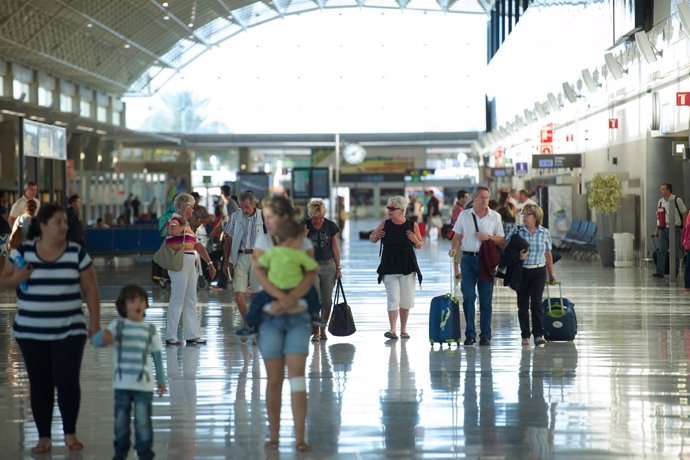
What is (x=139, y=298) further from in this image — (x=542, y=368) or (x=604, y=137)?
(x=604, y=137)

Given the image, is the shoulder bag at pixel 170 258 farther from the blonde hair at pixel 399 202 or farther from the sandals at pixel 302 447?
the sandals at pixel 302 447

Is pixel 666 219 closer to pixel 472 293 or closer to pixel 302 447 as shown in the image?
pixel 472 293

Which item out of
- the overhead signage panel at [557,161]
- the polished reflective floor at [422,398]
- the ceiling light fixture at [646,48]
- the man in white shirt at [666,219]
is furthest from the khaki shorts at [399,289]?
the overhead signage panel at [557,161]

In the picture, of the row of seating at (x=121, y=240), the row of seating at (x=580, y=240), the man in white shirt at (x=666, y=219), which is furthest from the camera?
the row of seating at (x=580, y=240)

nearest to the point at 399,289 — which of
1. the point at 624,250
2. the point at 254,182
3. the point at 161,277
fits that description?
the point at 161,277

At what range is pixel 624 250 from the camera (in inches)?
1051

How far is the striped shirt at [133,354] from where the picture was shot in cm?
686

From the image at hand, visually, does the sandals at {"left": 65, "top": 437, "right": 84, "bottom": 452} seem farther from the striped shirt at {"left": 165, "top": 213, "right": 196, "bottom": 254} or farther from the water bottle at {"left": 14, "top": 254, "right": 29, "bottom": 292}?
the striped shirt at {"left": 165, "top": 213, "right": 196, "bottom": 254}

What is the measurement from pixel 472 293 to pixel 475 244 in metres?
0.52

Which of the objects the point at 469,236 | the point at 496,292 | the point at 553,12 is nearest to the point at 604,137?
the point at 553,12

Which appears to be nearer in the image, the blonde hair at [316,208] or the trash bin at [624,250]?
the blonde hair at [316,208]

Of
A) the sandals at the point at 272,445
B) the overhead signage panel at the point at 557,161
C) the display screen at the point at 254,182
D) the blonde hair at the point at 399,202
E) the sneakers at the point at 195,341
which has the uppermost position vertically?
the overhead signage panel at the point at 557,161

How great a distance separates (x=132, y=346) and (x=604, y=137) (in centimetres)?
2635

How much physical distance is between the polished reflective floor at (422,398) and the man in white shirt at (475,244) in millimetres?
379
